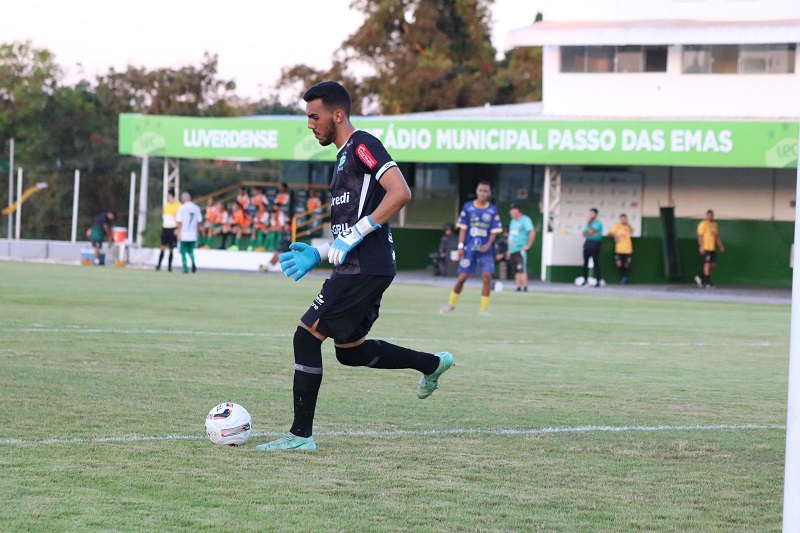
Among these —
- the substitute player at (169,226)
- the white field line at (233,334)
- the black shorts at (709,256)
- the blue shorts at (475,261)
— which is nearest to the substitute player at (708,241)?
the black shorts at (709,256)

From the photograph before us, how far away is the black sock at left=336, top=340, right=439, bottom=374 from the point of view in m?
7.20

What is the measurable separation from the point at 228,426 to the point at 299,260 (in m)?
0.97

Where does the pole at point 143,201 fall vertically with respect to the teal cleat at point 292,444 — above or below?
above

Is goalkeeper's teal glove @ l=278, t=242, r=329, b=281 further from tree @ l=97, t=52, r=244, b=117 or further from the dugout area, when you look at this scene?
tree @ l=97, t=52, r=244, b=117

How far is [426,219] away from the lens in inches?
1565

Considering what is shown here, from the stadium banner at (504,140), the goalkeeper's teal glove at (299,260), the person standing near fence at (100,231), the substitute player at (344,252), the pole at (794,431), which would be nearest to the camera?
the pole at (794,431)

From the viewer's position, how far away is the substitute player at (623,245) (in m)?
33.2

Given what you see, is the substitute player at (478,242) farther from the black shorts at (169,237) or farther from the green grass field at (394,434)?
the black shorts at (169,237)

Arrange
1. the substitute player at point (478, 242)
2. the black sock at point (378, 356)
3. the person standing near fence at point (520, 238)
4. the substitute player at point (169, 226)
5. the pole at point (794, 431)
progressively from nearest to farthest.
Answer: the pole at point (794, 431), the black sock at point (378, 356), the substitute player at point (478, 242), the person standing near fence at point (520, 238), the substitute player at point (169, 226)

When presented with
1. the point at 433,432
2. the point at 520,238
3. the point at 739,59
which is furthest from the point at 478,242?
the point at 739,59

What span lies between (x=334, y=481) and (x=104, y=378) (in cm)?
395

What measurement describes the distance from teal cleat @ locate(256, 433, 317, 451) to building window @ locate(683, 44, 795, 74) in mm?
29425

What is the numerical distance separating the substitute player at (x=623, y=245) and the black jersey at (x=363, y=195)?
2656cm

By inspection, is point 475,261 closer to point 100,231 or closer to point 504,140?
point 504,140
